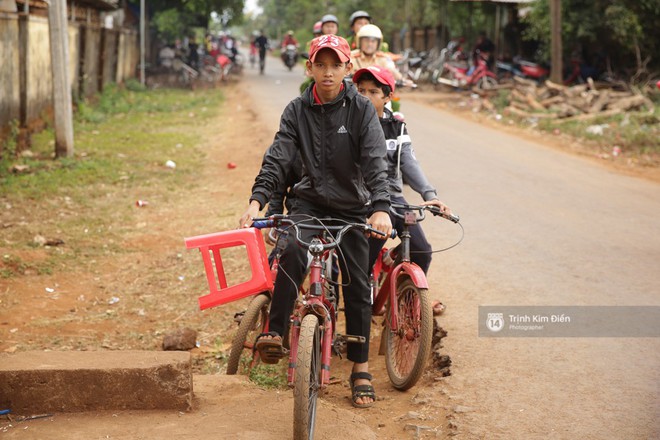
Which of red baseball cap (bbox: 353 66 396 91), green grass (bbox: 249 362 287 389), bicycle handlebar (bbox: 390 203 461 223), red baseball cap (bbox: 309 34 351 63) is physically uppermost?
red baseball cap (bbox: 309 34 351 63)

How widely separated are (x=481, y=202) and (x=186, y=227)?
10.7ft

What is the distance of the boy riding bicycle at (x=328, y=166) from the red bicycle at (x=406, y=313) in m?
0.37

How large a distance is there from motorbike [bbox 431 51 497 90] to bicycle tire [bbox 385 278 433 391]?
17.7 m

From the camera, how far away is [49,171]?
1085 centimetres

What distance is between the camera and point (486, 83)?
2186 cm

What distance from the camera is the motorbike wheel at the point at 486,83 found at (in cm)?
2176

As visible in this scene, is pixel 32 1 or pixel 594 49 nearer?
pixel 32 1

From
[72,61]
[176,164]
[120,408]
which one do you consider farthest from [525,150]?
[120,408]

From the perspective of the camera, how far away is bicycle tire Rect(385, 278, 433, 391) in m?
4.31

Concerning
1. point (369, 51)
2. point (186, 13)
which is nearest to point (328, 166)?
point (369, 51)

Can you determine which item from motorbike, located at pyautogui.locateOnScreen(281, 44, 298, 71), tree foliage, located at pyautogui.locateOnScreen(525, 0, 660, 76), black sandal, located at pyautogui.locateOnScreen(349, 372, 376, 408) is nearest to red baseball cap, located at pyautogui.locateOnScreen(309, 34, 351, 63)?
black sandal, located at pyautogui.locateOnScreen(349, 372, 376, 408)

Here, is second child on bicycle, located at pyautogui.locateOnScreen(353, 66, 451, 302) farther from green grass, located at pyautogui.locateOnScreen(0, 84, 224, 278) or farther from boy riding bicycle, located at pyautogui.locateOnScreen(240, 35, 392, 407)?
green grass, located at pyautogui.locateOnScreen(0, 84, 224, 278)

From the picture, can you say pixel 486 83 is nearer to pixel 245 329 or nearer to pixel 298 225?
pixel 245 329

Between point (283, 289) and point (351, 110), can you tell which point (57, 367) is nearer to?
point (283, 289)
